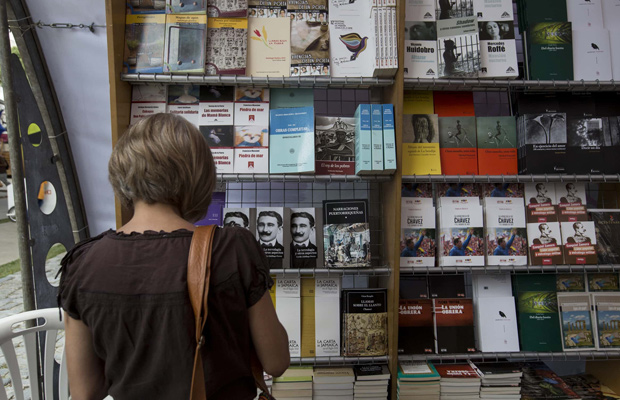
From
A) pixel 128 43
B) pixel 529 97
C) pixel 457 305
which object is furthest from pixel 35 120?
pixel 529 97

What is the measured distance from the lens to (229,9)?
6.82ft

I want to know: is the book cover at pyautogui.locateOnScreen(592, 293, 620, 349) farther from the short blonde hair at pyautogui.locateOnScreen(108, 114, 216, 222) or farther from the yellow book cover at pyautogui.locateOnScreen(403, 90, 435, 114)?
the short blonde hair at pyautogui.locateOnScreen(108, 114, 216, 222)

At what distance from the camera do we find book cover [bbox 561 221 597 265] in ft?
7.03

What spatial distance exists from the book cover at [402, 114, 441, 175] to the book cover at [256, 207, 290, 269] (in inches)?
27.5

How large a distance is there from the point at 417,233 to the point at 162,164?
1.57 m

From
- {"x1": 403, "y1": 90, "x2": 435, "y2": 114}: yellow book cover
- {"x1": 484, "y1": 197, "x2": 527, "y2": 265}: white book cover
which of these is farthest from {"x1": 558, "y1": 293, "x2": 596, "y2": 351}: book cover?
{"x1": 403, "y1": 90, "x2": 435, "y2": 114}: yellow book cover

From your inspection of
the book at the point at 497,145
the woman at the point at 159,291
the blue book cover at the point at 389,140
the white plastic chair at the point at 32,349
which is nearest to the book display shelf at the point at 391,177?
the blue book cover at the point at 389,140

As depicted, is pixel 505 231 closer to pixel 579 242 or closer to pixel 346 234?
pixel 579 242

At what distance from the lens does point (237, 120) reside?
2.13m

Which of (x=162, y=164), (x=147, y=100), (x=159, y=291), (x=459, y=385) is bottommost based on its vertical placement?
(x=459, y=385)

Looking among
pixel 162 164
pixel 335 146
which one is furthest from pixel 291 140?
pixel 162 164

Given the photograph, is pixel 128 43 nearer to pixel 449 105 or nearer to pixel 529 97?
pixel 449 105

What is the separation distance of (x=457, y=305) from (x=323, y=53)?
1549mm

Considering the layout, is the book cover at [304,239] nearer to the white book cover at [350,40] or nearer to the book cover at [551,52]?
the white book cover at [350,40]
